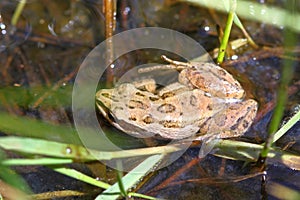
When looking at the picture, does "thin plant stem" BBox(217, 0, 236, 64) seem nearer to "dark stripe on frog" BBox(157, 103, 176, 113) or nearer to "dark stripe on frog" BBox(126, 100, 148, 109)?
"dark stripe on frog" BBox(157, 103, 176, 113)

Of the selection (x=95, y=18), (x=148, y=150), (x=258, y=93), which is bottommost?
(x=148, y=150)

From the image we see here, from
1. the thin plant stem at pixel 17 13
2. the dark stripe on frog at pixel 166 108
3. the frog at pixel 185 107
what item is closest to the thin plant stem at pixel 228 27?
the frog at pixel 185 107

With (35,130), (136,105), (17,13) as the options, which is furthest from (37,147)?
(17,13)

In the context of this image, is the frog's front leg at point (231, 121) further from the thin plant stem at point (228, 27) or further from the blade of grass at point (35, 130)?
the blade of grass at point (35, 130)

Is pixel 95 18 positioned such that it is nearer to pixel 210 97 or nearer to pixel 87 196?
pixel 210 97

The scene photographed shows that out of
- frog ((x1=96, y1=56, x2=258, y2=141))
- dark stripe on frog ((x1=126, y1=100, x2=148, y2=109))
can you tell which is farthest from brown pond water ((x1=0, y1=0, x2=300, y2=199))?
dark stripe on frog ((x1=126, y1=100, x2=148, y2=109))

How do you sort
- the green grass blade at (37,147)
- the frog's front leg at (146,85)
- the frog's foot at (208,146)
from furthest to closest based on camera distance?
the frog's front leg at (146,85), the frog's foot at (208,146), the green grass blade at (37,147)

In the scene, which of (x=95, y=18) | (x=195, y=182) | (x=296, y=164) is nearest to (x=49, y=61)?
(x=95, y=18)

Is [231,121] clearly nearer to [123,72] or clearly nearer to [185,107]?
[185,107]
